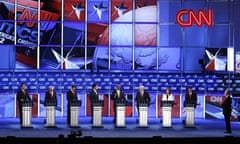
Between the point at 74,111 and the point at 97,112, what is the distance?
0.87 meters

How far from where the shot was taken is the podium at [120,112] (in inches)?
856

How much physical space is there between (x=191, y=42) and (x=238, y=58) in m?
2.20

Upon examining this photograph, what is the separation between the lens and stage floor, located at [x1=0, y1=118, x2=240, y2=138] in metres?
19.5

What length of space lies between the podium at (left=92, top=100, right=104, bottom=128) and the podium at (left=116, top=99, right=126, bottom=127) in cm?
62

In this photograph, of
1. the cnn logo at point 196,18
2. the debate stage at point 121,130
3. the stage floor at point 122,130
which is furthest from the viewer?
the cnn logo at point 196,18

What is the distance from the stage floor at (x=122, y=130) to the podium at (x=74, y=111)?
30 cm

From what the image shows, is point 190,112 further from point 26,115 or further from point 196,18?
point 26,115

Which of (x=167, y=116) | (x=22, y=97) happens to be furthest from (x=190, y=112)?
(x=22, y=97)

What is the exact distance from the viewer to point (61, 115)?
2542cm

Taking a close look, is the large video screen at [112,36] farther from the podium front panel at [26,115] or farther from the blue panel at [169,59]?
the podium front panel at [26,115]

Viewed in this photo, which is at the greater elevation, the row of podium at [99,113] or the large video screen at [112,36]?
the large video screen at [112,36]

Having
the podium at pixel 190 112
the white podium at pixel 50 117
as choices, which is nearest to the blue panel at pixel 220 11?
the podium at pixel 190 112

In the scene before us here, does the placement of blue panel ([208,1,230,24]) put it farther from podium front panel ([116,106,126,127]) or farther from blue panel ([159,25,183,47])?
podium front panel ([116,106,126,127])
